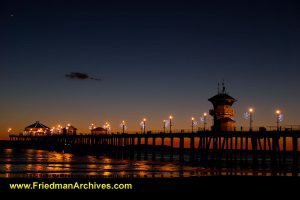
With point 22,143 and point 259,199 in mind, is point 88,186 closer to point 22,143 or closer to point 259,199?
point 259,199

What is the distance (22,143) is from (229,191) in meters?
164

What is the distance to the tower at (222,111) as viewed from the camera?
69812mm

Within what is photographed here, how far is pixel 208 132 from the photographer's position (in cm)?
6406

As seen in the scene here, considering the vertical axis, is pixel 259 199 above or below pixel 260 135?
below

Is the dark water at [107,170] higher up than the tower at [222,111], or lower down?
lower down

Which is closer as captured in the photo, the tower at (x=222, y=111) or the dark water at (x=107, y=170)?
the dark water at (x=107, y=170)

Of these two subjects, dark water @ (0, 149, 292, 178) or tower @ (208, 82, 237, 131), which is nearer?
dark water @ (0, 149, 292, 178)

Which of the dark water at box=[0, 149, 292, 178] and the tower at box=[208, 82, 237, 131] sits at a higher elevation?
the tower at box=[208, 82, 237, 131]

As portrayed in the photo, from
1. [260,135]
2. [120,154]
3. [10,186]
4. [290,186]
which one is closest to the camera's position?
[10,186]

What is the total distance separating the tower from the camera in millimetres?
69812

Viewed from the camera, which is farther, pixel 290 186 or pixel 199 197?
pixel 290 186

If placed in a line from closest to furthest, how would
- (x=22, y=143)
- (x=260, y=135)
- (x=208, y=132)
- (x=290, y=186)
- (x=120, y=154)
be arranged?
(x=290, y=186), (x=260, y=135), (x=208, y=132), (x=120, y=154), (x=22, y=143)

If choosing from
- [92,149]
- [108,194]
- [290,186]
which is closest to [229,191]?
[290,186]

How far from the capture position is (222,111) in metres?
72.9
